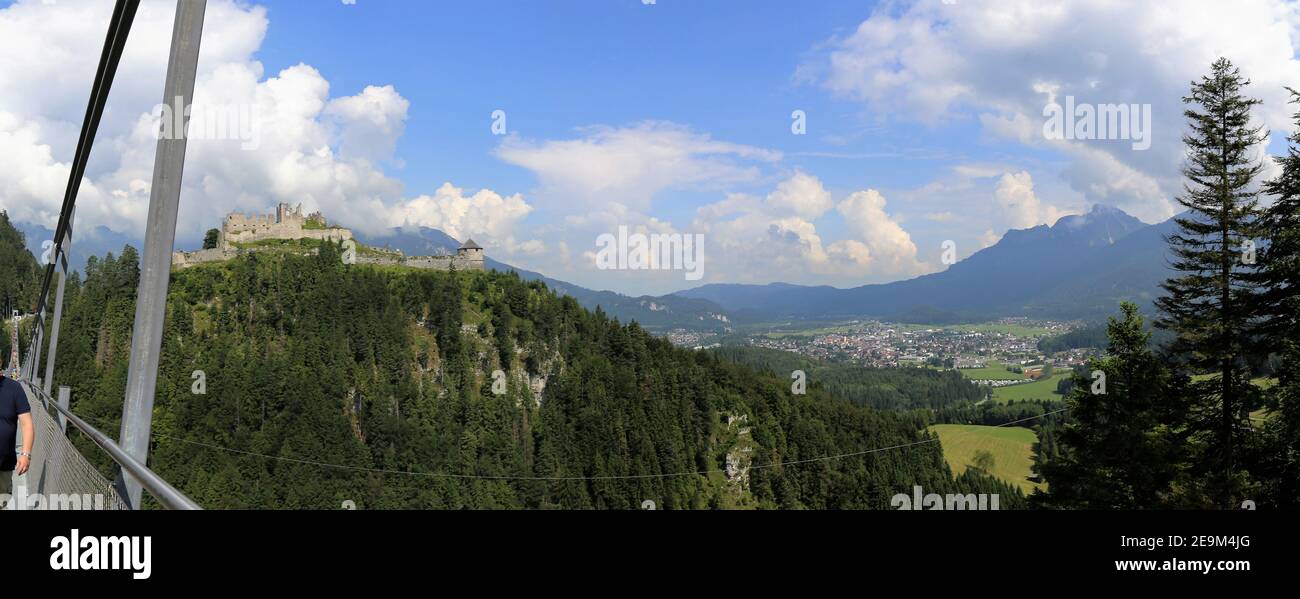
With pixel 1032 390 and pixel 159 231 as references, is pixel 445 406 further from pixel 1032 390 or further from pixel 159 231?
pixel 159 231

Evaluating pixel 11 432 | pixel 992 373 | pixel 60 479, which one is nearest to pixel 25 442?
pixel 11 432

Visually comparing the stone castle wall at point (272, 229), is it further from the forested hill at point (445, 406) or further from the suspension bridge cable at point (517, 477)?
the suspension bridge cable at point (517, 477)

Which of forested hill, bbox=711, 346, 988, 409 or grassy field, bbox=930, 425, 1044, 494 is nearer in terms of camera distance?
grassy field, bbox=930, 425, 1044, 494

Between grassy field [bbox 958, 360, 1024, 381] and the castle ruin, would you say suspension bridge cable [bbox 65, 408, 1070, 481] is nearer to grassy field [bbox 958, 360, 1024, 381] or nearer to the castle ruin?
the castle ruin

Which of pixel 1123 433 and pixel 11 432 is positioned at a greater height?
pixel 11 432

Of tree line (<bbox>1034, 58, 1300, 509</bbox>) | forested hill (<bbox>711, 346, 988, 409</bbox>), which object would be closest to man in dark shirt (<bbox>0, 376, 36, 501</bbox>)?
tree line (<bbox>1034, 58, 1300, 509</bbox>)
